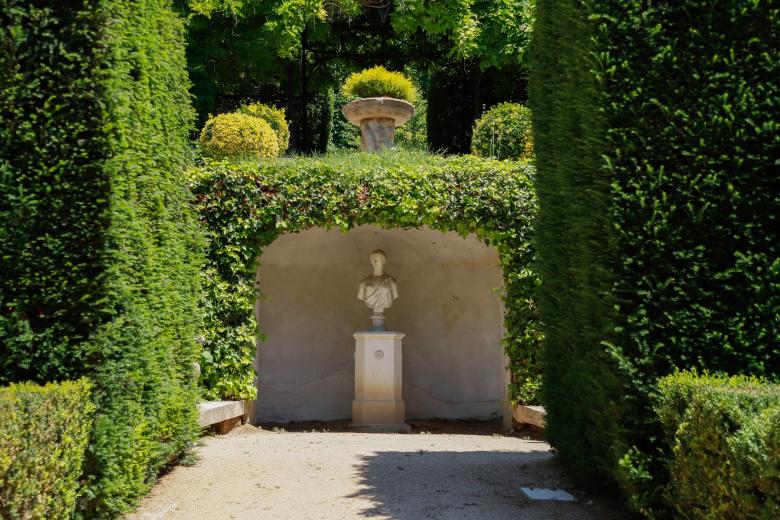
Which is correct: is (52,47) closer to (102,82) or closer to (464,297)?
(102,82)

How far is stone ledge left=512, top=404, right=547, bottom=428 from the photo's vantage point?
7.54 m

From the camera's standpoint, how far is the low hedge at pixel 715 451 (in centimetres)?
258

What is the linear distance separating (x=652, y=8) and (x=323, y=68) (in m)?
15.9

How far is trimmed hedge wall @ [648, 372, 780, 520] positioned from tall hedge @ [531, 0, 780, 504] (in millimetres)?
219

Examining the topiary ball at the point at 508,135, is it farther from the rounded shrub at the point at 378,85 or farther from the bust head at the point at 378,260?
the bust head at the point at 378,260

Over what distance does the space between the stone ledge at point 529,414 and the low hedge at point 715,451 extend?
3929 millimetres

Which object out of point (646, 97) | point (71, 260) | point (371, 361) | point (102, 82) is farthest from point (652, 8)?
point (371, 361)

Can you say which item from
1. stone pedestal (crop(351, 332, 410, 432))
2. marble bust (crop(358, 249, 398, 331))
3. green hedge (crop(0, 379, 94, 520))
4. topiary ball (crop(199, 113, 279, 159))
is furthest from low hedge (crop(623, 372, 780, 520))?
topiary ball (crop(199, 113, 279, 159))

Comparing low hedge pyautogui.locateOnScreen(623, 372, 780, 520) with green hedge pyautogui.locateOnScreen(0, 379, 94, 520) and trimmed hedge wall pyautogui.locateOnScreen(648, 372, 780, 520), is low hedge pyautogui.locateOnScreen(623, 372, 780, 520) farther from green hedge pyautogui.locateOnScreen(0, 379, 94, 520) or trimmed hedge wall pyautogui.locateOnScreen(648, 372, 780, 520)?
green hedge pyautogui.locateOnScreen(0, 379, 94, 520)

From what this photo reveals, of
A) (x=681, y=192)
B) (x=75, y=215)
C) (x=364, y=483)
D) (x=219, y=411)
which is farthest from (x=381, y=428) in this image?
(x=681, y=192)

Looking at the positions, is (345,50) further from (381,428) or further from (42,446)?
(42,446)

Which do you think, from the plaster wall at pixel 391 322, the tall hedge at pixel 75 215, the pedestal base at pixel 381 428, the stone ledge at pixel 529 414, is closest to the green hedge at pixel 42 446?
the tall hedge at pixel 75 215

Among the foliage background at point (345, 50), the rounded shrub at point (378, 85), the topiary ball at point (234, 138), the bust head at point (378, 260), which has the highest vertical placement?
the foliage background at point (345, 50)

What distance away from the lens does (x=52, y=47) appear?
3.61 m
